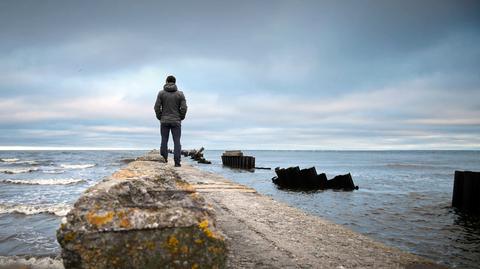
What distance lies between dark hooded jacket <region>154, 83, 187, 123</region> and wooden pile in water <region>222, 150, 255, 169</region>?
76.9ft

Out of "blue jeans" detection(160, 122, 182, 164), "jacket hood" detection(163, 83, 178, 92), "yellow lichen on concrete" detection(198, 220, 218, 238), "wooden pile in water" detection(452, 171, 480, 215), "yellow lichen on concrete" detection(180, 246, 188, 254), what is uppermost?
"jacket hood" detection(163, 83, 178, 92)

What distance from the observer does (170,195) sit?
2.03 meters

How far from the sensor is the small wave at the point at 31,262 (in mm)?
4352

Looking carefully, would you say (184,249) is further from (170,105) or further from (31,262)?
(170,105)

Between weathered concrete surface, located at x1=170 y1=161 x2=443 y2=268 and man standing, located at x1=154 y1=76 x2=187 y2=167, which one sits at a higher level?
man standing, located at x1=154 y1=76 x2=187 y2=167

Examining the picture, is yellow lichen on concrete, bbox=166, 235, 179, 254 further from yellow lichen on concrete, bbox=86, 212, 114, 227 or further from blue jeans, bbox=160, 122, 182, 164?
blue jeans, bbox=160, 122, 182, 164

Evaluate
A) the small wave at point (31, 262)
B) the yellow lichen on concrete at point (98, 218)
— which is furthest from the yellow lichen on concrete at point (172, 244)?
the small wave at point (31, 262)

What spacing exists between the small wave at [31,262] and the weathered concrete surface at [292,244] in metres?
2.24

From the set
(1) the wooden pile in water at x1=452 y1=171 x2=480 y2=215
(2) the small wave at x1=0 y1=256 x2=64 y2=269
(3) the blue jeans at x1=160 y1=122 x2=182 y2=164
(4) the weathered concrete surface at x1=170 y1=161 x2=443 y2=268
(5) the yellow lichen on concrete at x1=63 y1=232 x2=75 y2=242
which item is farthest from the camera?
(1) the wooden pile in water at x1=452 y1=171 x2=480 y2=215

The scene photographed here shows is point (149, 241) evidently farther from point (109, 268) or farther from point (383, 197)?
point (383, 197)

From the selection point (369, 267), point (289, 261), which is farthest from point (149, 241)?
point (369, 267)

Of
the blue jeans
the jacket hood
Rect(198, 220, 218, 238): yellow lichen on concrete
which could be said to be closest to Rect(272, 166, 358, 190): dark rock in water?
the blue jeans

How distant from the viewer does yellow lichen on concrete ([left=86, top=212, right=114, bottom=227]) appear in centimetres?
174

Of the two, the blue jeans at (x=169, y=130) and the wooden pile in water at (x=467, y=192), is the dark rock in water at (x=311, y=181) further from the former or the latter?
the blue jeans at (x=169, y=130)
